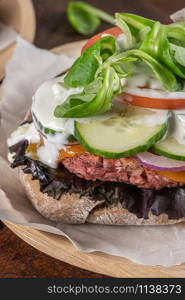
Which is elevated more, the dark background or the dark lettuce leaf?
the dark lettuce leaf

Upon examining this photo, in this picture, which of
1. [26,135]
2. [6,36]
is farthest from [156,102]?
[6,36]

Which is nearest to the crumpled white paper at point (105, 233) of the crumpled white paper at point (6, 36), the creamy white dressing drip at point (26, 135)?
the creamy white dressing drip at point (26, 135)

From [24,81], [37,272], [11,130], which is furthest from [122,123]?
[24,81]

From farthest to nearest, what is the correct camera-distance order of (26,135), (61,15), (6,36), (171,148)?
(61,15) → (6,36) → (26,135) → (171,148)

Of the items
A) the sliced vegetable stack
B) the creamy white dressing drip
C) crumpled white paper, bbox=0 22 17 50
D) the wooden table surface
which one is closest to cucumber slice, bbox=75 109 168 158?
the sliced vegetable stack

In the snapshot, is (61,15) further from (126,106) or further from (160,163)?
(160,163)

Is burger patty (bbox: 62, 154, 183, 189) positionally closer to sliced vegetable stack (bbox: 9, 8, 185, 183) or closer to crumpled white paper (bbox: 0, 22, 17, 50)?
sliced vegetable stack (bbox: 9, 8, 185, 183)
